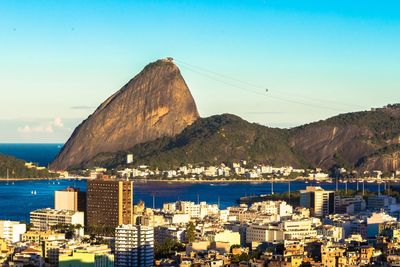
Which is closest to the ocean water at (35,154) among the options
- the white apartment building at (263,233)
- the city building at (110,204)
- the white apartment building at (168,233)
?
the city building at (110,204)

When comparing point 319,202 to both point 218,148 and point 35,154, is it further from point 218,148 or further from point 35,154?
point 35,154

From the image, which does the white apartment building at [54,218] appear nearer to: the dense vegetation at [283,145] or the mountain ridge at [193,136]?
the dense vegetation at [283,145]

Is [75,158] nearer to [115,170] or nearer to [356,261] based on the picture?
[115,170]

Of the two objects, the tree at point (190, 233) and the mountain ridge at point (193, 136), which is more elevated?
the mountain ridge at point (193, 136)

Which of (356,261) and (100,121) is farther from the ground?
(100,121)

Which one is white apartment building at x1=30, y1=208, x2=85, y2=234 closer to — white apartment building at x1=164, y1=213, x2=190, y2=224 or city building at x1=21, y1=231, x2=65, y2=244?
white apartment building at x1=164, y1=213, x2=190, y2=224

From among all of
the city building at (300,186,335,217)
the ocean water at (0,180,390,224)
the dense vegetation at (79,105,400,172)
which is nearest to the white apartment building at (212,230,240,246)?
the ocean water at (0,180,390,224)

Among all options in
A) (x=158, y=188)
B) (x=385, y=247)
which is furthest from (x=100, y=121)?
(x=385, y=247)

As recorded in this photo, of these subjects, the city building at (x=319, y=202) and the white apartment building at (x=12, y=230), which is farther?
the city building at (x=319, y=202)
